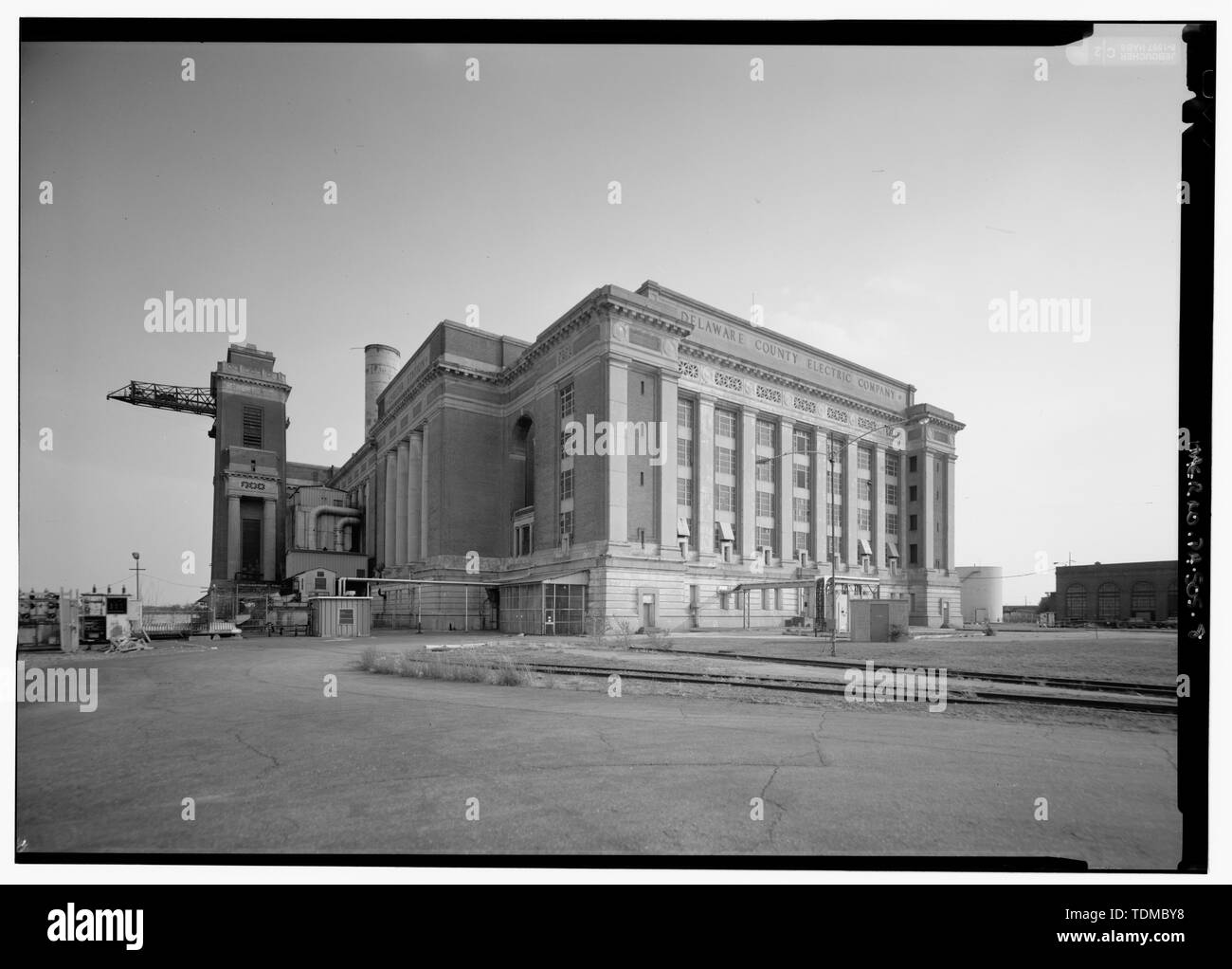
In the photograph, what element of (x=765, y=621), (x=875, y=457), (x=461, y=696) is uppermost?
(x=875, y=457)

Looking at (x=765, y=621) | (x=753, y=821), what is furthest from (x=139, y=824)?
(x=765, y=621)

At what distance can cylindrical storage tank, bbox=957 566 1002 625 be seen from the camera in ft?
220

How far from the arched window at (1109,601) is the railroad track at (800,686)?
5760 cm

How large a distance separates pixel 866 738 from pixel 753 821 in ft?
12.5

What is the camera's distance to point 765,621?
48.2 meters

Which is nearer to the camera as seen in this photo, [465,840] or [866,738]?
[465,840]

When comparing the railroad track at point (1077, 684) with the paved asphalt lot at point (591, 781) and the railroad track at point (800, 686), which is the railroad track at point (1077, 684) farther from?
the paved asphalt lot at point (591, 781)

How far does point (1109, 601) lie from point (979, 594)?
11.8 metres

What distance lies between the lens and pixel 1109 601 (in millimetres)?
58156
